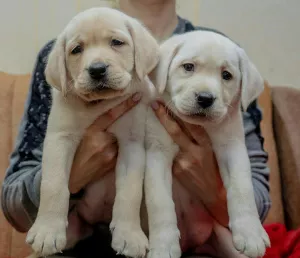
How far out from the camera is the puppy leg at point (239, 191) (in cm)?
124

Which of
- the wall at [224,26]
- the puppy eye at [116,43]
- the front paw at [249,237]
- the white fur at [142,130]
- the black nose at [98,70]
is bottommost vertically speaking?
the wall at [224,26]

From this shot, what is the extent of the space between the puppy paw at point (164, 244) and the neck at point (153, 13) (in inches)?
33.9

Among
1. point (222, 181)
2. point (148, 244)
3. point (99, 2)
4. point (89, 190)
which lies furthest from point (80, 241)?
point (99, 2)

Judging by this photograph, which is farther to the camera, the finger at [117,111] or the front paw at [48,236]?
the finger at [117,111]

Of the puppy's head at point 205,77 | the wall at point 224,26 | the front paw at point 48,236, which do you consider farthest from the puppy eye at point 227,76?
the wall at point 224,26

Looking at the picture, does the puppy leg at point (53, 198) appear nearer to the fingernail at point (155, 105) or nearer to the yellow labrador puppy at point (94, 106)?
the yellow labrador puppy at point (94, 106)

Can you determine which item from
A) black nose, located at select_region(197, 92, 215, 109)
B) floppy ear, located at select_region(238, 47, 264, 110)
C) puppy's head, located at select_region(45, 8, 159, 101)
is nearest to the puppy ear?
puppy's head, located at select_region(45, 8, 159, 101)

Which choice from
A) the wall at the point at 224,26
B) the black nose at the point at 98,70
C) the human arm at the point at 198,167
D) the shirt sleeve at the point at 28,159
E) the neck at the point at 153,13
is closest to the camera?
the black nose at the point at 98,70

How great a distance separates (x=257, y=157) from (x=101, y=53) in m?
0.72

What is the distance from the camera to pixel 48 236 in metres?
1.23

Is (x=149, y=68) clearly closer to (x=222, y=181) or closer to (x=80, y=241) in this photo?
(x=222, y=181)

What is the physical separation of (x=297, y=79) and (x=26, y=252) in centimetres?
169

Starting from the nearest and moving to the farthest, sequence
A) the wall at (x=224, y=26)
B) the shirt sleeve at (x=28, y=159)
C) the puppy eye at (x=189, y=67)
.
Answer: the puppy eye at (x=189, y=67), the shirt sleeve at (x=28, y=159), the wall at (x=224, y=26)

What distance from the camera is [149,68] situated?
133 centimetres
